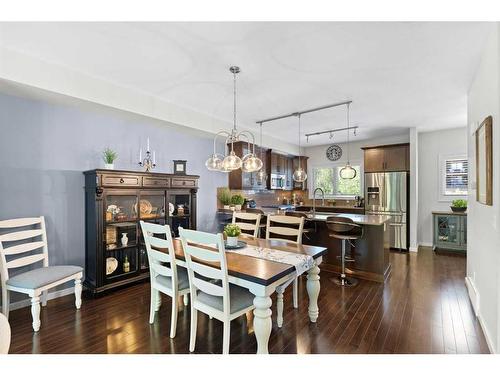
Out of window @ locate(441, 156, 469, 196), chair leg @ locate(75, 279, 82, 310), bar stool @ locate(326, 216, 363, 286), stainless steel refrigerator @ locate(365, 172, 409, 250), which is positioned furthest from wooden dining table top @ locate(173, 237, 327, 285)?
window @ locate(441, 156, 469, 196)

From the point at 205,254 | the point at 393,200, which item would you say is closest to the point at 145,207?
the point at 205,254

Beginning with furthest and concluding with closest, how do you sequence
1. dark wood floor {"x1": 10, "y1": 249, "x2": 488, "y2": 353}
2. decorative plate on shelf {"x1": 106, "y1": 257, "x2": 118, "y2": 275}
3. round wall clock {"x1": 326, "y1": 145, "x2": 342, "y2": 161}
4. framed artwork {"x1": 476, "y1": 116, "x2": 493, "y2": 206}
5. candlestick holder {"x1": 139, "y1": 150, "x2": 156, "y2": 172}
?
round wall clock {"x1": 326, "y1": 145, "x2": 342, "y2": 161} → candlestick holder {"x1": 139, "y1": 150, "x2": 156, "y2": 172} → decorative plate on shelf {"x1": 106, "y1": 257, "x2": 118, "y2": 275} → dark wood floor {"x1": 10, "y1": 249, "x2": 488, "y2": 353} → framed artwork {"x1": 476, "y1": 116, "x2": 493, "y2": 206}

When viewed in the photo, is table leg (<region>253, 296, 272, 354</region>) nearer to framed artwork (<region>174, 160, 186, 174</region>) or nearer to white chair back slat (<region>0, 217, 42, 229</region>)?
white chair back slat (<region>0, 217, 42, 229</region>)

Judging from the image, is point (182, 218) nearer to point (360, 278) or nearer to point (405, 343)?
point (360, 278)

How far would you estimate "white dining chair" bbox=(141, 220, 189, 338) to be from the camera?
2.22 metres

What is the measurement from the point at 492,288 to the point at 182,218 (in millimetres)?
3745

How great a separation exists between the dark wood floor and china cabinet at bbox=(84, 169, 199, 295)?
0.28m

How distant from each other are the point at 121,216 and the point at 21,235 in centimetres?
102

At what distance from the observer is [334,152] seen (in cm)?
705

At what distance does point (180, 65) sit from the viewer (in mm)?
2637

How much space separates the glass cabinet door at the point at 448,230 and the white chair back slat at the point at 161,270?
554 cm

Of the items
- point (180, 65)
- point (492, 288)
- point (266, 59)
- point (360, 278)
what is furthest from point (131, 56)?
point (360, 278)

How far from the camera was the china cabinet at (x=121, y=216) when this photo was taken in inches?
123
